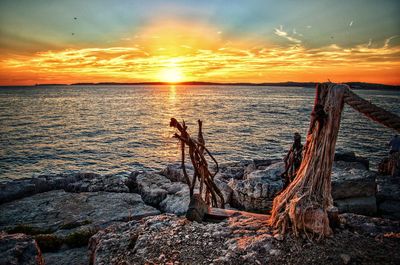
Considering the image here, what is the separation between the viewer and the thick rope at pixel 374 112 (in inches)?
120

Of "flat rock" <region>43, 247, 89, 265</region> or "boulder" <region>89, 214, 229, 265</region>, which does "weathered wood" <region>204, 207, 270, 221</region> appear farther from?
"flat rock" <region>43, 247, 89, 265</region>

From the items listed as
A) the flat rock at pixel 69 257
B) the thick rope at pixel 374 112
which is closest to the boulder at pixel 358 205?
the thick rope at pixel 374 112

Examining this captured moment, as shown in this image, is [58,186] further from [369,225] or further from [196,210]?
[369,225]

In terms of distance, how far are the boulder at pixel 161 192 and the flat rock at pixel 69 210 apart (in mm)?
452

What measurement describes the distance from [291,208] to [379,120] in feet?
5.32

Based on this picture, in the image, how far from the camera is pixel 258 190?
8195mm

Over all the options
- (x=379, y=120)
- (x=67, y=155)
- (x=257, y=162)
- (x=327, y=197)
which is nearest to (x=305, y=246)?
(x=327, y=197)

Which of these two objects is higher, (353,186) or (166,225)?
(166,225)

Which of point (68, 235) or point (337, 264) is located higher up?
point (337, 264)

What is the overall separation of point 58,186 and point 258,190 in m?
8.31

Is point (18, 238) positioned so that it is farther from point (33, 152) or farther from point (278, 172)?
point (33, 152)

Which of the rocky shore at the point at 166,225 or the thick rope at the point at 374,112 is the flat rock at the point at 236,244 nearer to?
the rocky shore at the point at 166,225

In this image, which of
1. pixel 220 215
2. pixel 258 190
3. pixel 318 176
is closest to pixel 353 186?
pixel 258 190

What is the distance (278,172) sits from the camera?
8.98 m
